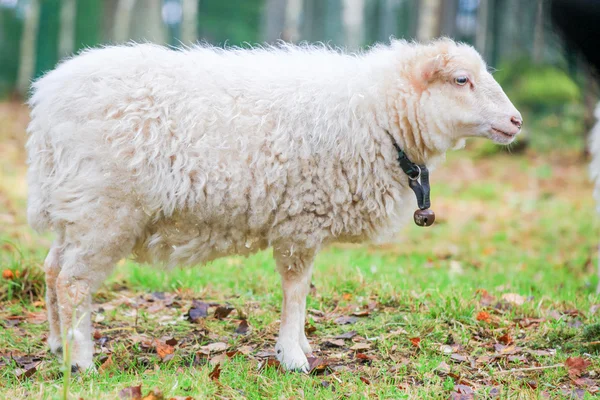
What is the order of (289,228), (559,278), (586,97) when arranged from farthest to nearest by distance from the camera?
(586,97) → (559,278) → (289,228)

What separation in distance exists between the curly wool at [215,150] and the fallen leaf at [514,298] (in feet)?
4.40

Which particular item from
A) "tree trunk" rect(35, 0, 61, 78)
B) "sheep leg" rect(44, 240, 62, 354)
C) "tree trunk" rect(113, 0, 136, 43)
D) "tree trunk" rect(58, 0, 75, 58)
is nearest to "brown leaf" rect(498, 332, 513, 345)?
"sheep leg" rect(44, 240, 62, 354)

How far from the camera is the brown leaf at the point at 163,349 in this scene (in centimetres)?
370

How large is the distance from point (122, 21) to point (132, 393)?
18.8m

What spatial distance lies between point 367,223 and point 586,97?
10.1m

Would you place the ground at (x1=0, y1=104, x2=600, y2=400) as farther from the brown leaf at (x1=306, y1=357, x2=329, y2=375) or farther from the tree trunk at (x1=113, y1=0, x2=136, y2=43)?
the tree trunk at (x1=113, y1=0, x2=136, y2=43)

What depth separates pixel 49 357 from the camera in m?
3.70

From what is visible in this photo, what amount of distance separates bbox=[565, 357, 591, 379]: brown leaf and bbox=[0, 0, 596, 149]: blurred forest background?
1.61 m

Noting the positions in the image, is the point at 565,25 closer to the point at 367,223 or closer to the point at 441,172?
the point at 367,223

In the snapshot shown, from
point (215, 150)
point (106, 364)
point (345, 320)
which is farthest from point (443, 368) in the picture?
point (106, 364)

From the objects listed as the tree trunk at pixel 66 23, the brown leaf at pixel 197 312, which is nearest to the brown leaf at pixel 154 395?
the brown leaf at pixel 197 312

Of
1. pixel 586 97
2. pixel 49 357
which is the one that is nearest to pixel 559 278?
pixel 49 357

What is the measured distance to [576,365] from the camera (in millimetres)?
3512

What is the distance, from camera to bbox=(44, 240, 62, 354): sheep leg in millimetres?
3713
